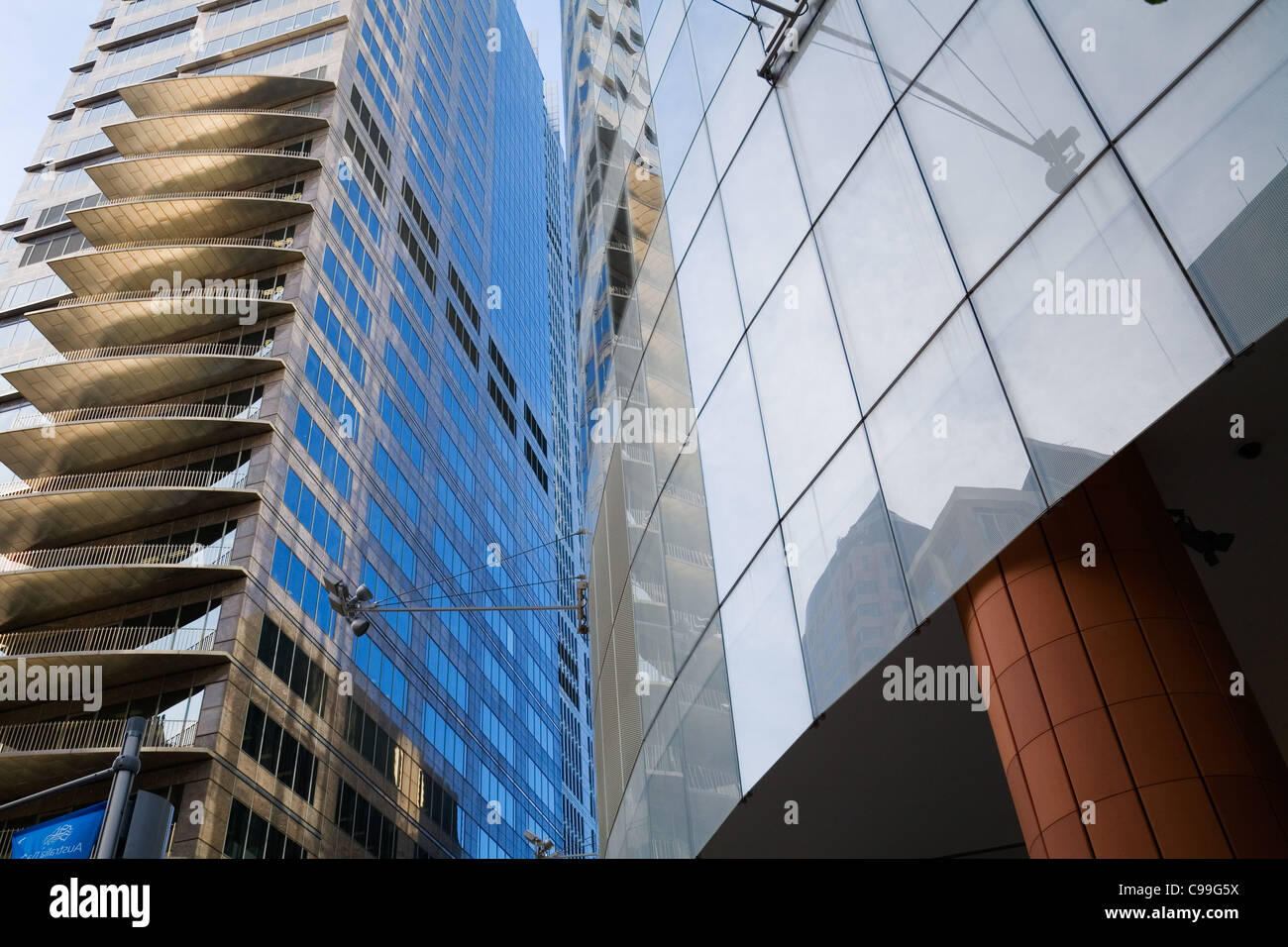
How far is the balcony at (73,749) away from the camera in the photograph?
36200 millimetres

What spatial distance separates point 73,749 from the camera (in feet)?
121

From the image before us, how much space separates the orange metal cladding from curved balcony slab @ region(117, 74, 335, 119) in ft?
197

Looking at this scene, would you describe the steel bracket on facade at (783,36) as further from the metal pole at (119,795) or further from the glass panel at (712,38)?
the metal pole at (119,795)

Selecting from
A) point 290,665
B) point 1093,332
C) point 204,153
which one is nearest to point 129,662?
point 290,665

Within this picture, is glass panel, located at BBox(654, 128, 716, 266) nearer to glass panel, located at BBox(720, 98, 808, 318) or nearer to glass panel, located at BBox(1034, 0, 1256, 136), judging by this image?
glass panel, located at BBox(720, 98, 808, 318)

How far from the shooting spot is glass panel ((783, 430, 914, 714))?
10.5 m

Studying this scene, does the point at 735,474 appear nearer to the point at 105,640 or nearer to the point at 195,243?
the point at 105,640

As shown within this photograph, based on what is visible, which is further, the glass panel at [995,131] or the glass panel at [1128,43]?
the glass panel at [995,131]

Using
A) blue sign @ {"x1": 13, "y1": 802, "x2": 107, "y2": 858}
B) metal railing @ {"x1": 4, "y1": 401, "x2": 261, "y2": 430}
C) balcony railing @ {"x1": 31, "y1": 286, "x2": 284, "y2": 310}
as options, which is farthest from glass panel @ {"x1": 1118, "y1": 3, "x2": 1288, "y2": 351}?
balcony railing @ {"x1": 31, "y1": 286, "x2": 284, "y2": 310}

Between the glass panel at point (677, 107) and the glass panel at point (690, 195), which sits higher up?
the glass panel at point (677, 107)

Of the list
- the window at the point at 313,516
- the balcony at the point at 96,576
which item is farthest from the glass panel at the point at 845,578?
the window at the point at 313,516

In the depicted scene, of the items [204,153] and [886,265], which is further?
[204,153]

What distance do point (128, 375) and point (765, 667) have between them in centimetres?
4363

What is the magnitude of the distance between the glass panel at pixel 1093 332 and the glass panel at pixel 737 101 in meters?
7.45
